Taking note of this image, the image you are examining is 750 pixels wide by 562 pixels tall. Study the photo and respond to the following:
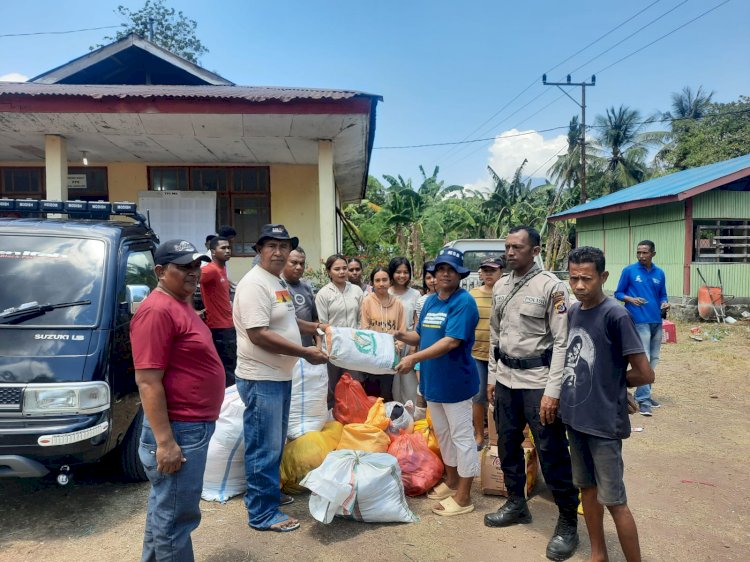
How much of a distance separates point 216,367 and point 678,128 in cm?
4108

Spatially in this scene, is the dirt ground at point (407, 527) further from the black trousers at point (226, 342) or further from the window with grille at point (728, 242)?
the window with grille at point (728, 242)

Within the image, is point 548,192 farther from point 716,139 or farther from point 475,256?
point 475,256

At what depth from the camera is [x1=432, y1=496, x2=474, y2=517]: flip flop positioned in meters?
3.64

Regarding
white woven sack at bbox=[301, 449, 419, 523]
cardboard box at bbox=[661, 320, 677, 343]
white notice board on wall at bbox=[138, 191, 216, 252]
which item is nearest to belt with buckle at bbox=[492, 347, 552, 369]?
white woven sack at bbox=[301, 449, 419, 523]

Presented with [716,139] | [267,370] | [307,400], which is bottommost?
[307,400]

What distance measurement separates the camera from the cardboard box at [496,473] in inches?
155

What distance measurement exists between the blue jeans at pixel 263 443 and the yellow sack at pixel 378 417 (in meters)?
1.11

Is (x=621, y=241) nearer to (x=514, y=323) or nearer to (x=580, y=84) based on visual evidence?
(x=580, y=84)

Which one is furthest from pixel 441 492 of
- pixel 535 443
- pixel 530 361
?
pixel 530 361

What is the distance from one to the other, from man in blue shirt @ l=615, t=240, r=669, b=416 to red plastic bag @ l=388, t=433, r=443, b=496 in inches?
129

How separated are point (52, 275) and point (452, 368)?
2.96 meters

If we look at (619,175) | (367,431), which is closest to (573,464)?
(367,431)

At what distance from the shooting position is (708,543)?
10.7 ft

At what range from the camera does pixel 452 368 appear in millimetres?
3637
